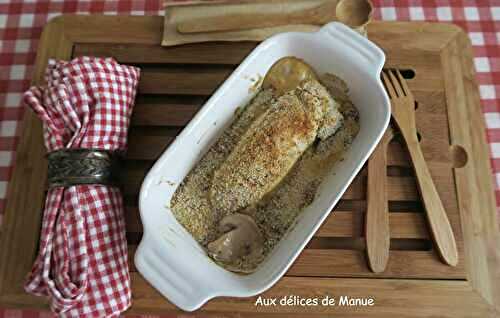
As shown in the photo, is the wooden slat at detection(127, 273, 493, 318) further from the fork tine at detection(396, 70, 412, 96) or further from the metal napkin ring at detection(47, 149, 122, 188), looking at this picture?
the fork tine at detection(396, 70, 412, 96)

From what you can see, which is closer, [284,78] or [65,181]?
[65,181]

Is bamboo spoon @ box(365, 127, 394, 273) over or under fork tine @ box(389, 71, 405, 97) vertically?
under

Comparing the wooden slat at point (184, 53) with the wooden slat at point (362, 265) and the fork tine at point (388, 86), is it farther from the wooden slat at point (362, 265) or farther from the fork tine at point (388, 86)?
the wooden slat at point (362, 265)

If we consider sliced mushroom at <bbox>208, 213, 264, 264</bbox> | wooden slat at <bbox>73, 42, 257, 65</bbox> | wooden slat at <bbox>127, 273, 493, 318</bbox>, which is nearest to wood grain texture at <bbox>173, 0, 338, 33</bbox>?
wooden slat at <bbox>73, 42, 257, 65</bbox>

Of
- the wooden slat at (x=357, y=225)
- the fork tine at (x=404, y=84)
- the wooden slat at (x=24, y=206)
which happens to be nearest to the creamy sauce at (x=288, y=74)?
the fork tine at (x=404, y=84)

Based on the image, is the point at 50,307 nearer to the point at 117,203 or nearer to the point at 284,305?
the point at 117,203

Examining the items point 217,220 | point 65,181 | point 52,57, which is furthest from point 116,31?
point 217,220
